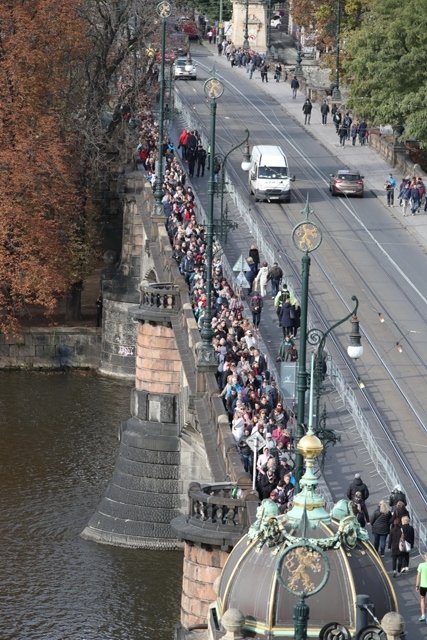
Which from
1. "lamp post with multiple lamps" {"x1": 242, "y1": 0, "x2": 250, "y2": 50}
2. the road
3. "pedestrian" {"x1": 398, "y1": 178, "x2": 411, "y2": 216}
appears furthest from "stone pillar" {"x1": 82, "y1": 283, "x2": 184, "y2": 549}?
"lamp post with multiple lamps" {"x1": 242, "y1": 0, "x2": 250, "y2": 50}

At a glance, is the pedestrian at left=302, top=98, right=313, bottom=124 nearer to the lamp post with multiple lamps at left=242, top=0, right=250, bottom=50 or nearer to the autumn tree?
the autumn tree

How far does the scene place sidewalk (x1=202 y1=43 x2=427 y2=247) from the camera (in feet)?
255

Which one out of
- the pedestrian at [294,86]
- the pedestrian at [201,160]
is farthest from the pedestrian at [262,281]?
the pedestrian at [294,86]

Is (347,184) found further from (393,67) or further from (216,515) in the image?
(216,515)

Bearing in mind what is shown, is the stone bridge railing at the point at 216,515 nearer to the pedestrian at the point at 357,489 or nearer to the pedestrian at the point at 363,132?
the pedestrian at the point at 357,489

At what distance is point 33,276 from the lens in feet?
265

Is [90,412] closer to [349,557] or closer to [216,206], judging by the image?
[216,206]

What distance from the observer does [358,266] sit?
69.2m

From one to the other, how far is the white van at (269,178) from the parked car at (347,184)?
97.2 inches

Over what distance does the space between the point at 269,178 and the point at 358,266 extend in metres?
10.4

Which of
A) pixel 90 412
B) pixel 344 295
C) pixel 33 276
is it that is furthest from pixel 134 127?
pixel 344 295

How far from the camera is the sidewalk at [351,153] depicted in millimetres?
77625

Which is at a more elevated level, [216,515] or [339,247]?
[339,247]

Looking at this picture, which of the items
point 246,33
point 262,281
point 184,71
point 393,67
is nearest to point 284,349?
point 262,281
